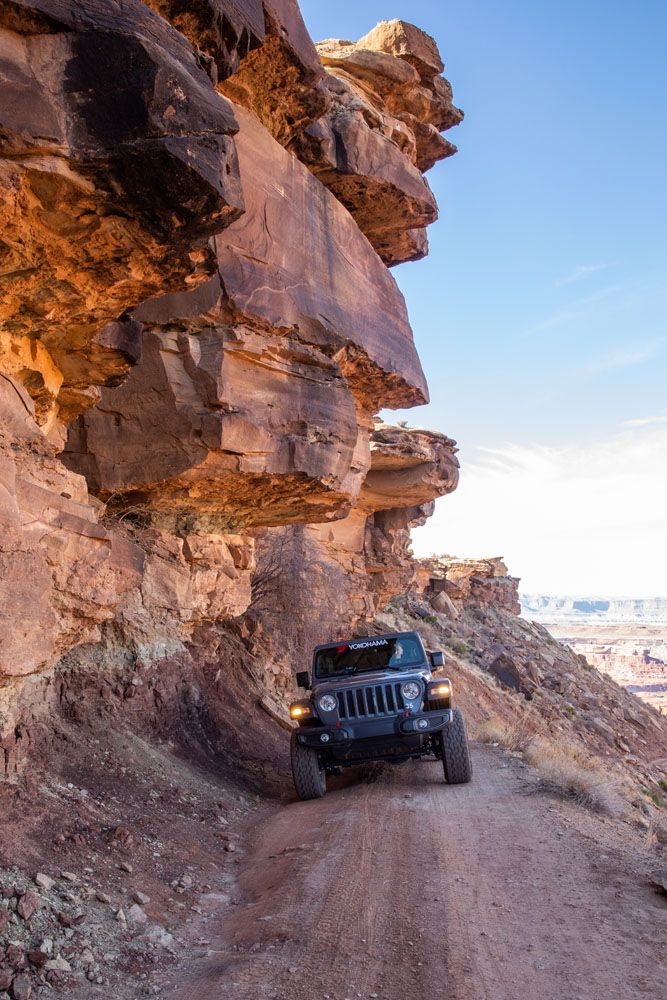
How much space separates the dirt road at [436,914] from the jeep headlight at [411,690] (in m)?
1.44

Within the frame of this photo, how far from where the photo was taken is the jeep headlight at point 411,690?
387 inches

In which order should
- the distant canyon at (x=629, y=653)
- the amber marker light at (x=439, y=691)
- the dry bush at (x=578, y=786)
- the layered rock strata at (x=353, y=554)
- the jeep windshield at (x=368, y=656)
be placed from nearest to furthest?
the dry bush at (x=578, y=786)
the amber marker light at (x=439, y=691)
the jeep windshield at (x=368, y=656)
the layered rock strata at (x=353, y=554)
the distant canyon at (x=629, y=653)

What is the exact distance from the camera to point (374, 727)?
31.5 feet

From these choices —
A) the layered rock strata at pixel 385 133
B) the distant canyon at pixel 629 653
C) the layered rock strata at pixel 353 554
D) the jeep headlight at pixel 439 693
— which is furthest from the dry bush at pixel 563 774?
the distant canyon at pixel 629 653

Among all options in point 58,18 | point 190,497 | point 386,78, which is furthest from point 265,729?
point 386,78

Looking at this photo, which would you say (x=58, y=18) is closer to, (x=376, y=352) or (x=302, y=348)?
(x=302, y=348)

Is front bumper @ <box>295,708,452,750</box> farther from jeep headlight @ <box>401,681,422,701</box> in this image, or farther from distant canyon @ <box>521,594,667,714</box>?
distant canyon @ <box>521,594,667,714</box>

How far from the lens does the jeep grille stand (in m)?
9.75

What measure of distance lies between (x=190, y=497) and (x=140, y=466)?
3.68ft

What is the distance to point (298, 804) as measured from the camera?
9797 millimetres

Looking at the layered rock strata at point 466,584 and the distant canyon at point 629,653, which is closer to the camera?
the layered rock strata at point 466,584

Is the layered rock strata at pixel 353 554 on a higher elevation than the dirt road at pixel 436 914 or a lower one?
higher

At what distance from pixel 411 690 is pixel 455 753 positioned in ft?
3.45

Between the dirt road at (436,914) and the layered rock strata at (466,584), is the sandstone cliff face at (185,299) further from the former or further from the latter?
the layered rock strata at (466,584)
